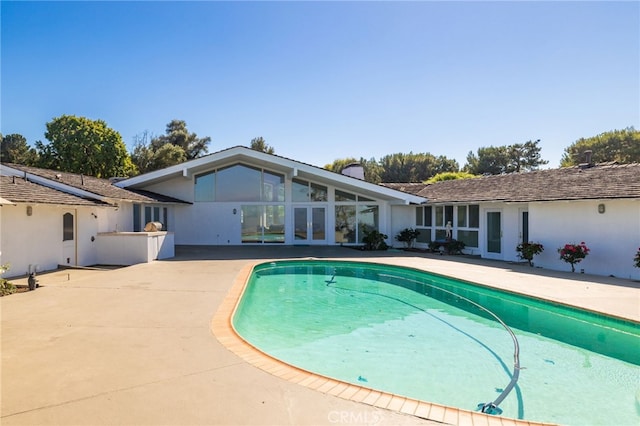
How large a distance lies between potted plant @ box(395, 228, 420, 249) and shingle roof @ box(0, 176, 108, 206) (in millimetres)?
14303

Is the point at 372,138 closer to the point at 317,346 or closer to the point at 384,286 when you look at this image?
the point at 384,286

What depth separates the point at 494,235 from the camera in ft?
52.6

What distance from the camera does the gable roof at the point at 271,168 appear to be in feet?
59.9

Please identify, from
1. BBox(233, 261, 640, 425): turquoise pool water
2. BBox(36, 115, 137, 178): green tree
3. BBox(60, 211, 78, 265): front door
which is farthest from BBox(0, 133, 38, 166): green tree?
BBox(233, 261, 640, 425): turquoise pool water

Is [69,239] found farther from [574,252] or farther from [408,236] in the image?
[574,252]

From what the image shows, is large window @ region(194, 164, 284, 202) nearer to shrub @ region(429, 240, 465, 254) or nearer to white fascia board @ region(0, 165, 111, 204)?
white fascia board @ region(0, 165, 111, 204)

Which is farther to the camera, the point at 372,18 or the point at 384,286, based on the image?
the point at 372,18

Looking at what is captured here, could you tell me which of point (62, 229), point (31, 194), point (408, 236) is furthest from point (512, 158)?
point (31, 194)

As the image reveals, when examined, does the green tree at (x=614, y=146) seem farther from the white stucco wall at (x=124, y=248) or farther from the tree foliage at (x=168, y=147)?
the white stucco wall at (x=124, y=248)

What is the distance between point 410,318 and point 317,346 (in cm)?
275

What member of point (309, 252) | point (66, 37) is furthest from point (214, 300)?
point (66, 37)

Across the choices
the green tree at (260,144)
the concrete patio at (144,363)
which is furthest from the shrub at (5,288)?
the green tree at (260,144)

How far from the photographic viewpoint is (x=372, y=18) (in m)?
12.9

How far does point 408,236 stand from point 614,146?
4068 cm
